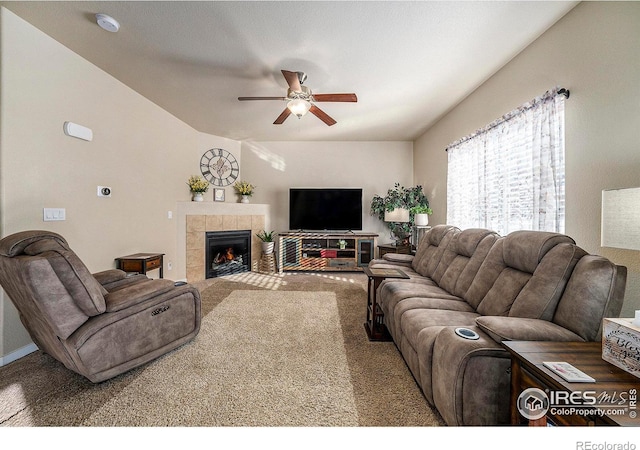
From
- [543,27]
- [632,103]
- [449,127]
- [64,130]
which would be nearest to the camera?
[632,103]

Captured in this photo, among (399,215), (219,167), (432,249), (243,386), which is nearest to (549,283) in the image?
(432,249)

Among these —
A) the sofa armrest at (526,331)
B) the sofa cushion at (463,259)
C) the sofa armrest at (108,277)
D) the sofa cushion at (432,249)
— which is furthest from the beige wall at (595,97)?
the sofa armrest at (108,277)

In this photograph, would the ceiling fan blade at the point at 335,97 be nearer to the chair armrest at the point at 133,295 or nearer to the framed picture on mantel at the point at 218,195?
the chair armrest at the point at 133,295

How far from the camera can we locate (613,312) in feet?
4.06

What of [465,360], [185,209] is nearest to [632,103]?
[465,360]

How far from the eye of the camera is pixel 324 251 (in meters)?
5.01

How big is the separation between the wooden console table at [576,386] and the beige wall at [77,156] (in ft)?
11.2

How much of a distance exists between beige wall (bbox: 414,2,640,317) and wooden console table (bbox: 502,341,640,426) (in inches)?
35.9

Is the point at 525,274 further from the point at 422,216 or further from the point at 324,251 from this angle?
the point at 324,251

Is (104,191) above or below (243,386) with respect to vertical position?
above

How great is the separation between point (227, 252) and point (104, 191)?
7.58 ft
